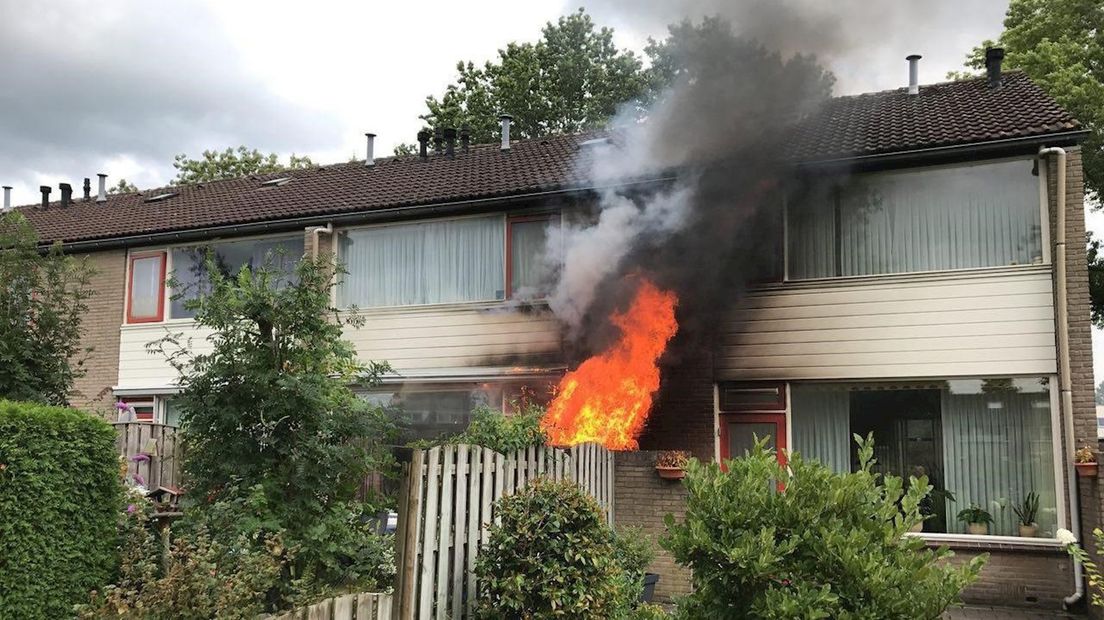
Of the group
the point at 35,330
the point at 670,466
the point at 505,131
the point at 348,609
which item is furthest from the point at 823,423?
the point at 35,330

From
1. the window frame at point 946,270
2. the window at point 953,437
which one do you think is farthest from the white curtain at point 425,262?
the window at point 953,437

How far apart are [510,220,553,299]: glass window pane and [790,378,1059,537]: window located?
4.27m

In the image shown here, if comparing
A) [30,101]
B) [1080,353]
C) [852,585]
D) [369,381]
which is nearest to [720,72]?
[1080,353]

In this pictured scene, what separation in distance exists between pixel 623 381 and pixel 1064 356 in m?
5.39

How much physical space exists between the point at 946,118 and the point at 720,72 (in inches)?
131

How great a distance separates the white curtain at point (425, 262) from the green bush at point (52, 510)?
7.81 meters

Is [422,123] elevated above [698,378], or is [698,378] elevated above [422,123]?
[422,123]

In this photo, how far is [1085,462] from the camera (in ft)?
31.9

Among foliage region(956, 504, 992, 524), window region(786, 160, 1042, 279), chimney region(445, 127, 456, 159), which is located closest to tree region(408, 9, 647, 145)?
chimney region(445, 127, 456, 159)

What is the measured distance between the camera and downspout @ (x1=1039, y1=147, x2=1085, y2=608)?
1021 cm

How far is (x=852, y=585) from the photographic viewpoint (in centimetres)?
440

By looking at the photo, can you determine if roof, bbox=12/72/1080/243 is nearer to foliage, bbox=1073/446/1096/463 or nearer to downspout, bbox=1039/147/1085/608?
downspout, bbox=1039/147/1085/608

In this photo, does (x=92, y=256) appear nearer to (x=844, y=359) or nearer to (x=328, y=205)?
(x=328, y=205)

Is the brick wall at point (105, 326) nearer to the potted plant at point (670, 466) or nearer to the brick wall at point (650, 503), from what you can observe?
the brick wall at point (650, 503)
